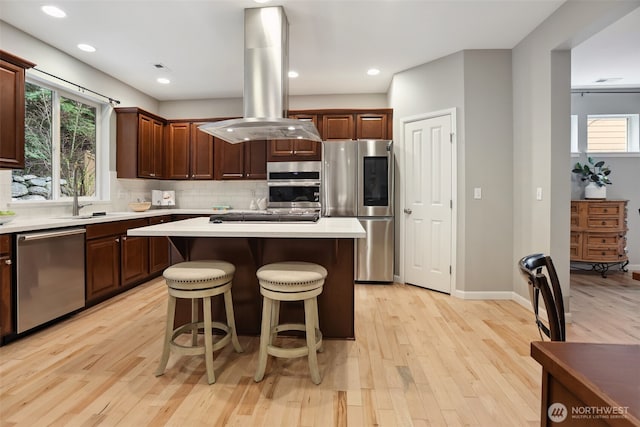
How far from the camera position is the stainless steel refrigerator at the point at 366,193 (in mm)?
4254

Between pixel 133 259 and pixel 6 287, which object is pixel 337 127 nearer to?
pixel 133 259

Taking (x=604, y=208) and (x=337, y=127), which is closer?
(x=604, y=208)

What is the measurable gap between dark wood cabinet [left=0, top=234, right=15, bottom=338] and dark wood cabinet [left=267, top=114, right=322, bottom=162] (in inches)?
120

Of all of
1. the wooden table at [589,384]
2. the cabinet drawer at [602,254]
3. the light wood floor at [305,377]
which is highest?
the wooden table at [589,384]

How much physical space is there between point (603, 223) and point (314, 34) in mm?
4447

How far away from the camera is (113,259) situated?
141 inches

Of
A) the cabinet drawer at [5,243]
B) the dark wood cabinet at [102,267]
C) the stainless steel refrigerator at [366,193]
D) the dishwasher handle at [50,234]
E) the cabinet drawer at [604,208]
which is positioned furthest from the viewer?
the cabinet drawer at [604,208]

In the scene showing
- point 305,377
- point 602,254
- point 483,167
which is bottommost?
point 305,377

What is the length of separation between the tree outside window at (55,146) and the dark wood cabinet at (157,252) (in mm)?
875

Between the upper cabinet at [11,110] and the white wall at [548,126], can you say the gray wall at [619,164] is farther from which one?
the upper cabinet at [11,110]

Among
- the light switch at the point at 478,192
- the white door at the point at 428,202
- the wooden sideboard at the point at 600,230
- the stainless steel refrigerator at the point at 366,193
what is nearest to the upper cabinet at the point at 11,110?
the stainless steel refrigerator at the point at 366,193

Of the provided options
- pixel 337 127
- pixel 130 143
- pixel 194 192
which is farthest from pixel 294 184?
pixel 130 143

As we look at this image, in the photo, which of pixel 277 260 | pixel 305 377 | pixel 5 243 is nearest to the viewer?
pixel 305 377

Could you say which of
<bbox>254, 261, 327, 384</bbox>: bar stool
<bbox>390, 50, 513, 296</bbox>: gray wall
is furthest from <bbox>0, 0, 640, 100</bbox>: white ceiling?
<bbox>254, 261, 327, 384</bbox>: bar stool
